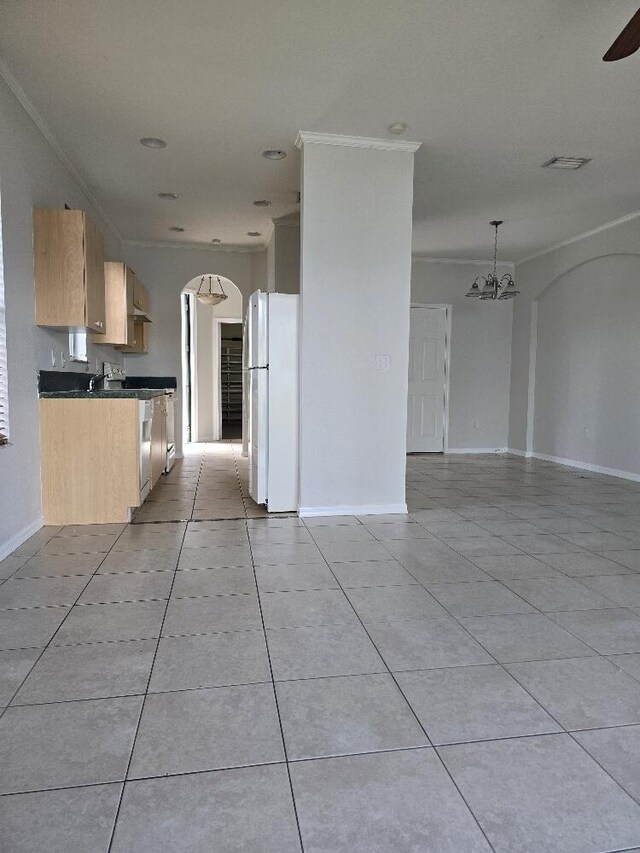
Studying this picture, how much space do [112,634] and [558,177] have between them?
4576mm

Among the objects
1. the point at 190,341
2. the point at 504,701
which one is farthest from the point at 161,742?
the point at 190,341

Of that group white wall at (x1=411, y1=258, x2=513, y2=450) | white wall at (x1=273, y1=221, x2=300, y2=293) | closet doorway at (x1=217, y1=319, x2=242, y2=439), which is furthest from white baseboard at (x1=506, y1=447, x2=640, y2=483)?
→ closet doorway at (x1=217, y1=319, x2=242, y2=439)

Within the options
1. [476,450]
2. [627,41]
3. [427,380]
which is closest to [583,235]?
[427,380]

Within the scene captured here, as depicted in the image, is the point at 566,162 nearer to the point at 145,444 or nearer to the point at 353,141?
the point at 353,141

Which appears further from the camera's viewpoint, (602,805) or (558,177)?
(558,177)

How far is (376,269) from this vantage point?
393cm

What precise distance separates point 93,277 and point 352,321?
1.82 metres

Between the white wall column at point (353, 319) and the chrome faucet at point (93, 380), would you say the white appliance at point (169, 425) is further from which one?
the white wall column at point (353, 319)

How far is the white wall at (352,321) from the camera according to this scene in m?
3.83

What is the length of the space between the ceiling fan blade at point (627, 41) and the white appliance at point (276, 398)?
2332 millimetres

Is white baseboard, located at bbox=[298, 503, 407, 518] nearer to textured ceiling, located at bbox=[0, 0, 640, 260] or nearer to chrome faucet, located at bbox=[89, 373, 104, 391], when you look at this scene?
chrome faucet, located at bbox=[89, 373, 104, 391]

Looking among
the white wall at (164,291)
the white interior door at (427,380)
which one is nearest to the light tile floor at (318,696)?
the white wall at (164,291)

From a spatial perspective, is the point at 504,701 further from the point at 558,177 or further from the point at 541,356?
the point at 541,356

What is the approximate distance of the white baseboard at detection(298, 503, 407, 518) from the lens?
3.96 metres
